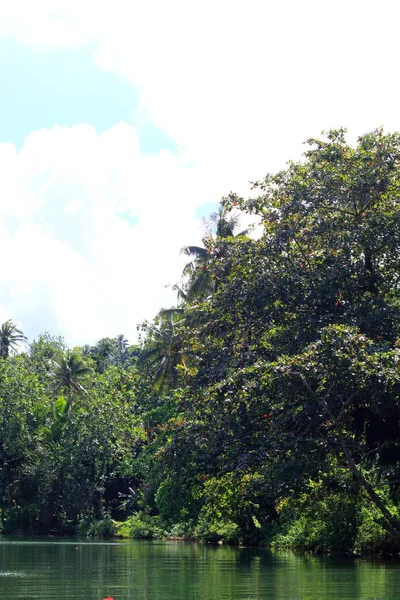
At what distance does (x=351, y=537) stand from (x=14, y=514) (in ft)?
116

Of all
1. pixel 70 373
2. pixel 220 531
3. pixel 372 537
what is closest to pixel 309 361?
pixel 372 537

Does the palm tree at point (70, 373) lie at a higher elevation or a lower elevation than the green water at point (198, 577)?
higher

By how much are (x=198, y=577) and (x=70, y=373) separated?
45282 mm

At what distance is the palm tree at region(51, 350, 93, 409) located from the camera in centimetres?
6644

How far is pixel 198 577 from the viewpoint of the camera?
22438mm

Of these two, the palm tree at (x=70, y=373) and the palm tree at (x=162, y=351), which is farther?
the palm tree at (x=70, y=373)

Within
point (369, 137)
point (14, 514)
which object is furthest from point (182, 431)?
point (14, 514)

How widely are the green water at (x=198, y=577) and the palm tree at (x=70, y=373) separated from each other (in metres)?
32.9

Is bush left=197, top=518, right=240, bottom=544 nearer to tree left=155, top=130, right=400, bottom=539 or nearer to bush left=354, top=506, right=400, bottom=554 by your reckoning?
bush left=354, top=506, right=400, bottom=554

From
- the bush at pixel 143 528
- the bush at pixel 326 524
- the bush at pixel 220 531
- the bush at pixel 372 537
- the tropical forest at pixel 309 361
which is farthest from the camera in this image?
the bush at pixel 143 528

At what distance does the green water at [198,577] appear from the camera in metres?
18.1

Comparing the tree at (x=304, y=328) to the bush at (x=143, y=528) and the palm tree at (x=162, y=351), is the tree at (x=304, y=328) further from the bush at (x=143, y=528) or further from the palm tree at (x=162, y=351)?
the bush at (x=143, y=528)

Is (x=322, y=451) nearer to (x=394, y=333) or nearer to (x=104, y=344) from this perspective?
(x=394, y=333)

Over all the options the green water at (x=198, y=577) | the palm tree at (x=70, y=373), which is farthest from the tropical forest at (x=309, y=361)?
the palm tree at (x=70, y=373)
